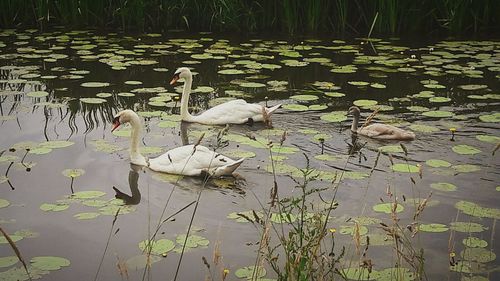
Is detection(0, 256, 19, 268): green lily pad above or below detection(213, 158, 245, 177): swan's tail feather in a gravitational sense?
below

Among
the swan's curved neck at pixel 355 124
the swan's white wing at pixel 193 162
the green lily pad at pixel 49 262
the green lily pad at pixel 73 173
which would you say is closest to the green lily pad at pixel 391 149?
the swan's curved neck at pixel 355 124

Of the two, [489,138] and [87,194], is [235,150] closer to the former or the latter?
[87,194]

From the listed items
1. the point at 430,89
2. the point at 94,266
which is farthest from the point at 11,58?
the point at 94,266

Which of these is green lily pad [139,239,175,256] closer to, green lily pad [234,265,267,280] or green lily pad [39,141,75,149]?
green lily pad [234,265,267,280]

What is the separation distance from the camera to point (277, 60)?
9.18 metres

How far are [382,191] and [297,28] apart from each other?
6.58 meters

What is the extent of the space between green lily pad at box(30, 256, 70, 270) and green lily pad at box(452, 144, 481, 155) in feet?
10.9

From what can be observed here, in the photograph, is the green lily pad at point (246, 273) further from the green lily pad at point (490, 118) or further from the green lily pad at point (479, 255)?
the green lily pad at point (490, 118)

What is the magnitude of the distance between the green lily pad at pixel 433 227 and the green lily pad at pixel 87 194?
220cm

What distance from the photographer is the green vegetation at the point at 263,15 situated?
35.3 ft

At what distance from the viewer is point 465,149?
5684 mm

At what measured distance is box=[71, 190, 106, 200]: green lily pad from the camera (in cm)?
478

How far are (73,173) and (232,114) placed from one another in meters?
1.81

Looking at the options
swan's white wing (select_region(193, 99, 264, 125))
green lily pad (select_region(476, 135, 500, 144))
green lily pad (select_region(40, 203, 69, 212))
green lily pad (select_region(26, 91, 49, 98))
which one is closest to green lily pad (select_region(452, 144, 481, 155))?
green lily pad (select_region(476, 135, 500, 144))
